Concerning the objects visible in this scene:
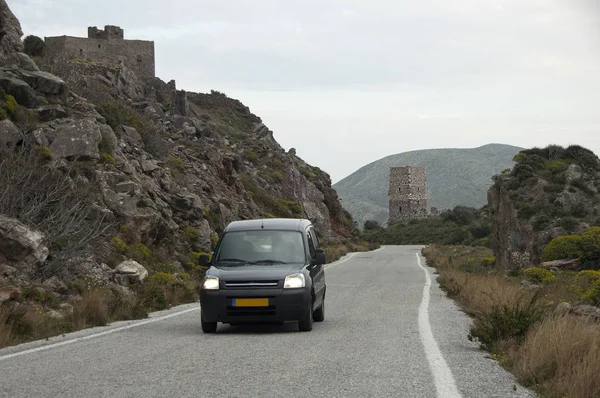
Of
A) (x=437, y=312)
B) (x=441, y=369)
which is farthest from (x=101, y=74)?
(x=441, y=369)

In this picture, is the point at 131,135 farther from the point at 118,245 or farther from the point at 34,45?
the point at 34,45

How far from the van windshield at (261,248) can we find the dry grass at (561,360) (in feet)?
17.0

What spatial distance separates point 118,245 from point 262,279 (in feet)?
45.0

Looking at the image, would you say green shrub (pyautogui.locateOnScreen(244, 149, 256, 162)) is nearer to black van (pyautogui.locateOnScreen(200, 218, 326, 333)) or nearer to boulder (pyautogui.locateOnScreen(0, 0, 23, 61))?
boulder (pyautogui.locateOnScreen(0, 0, 23, 61))

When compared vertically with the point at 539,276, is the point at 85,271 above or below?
above

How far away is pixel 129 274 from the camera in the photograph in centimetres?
2348

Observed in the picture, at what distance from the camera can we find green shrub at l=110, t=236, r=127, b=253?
2642 cm

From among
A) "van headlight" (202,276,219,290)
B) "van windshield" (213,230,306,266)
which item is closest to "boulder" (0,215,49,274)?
"van windshield" (213,230,306,266)

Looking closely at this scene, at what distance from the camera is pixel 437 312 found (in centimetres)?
1756

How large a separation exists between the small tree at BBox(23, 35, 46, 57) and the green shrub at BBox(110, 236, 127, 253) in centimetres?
4029

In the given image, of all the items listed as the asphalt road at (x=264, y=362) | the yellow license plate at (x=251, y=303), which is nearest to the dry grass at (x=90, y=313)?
the asphalt road at (x=264, y=362)

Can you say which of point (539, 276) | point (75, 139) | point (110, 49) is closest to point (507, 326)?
point (539, 276)

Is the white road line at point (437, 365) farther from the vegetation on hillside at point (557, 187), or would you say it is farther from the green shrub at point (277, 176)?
the green shrub at point (277, 176)

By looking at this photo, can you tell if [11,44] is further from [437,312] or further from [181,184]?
[437,312]
